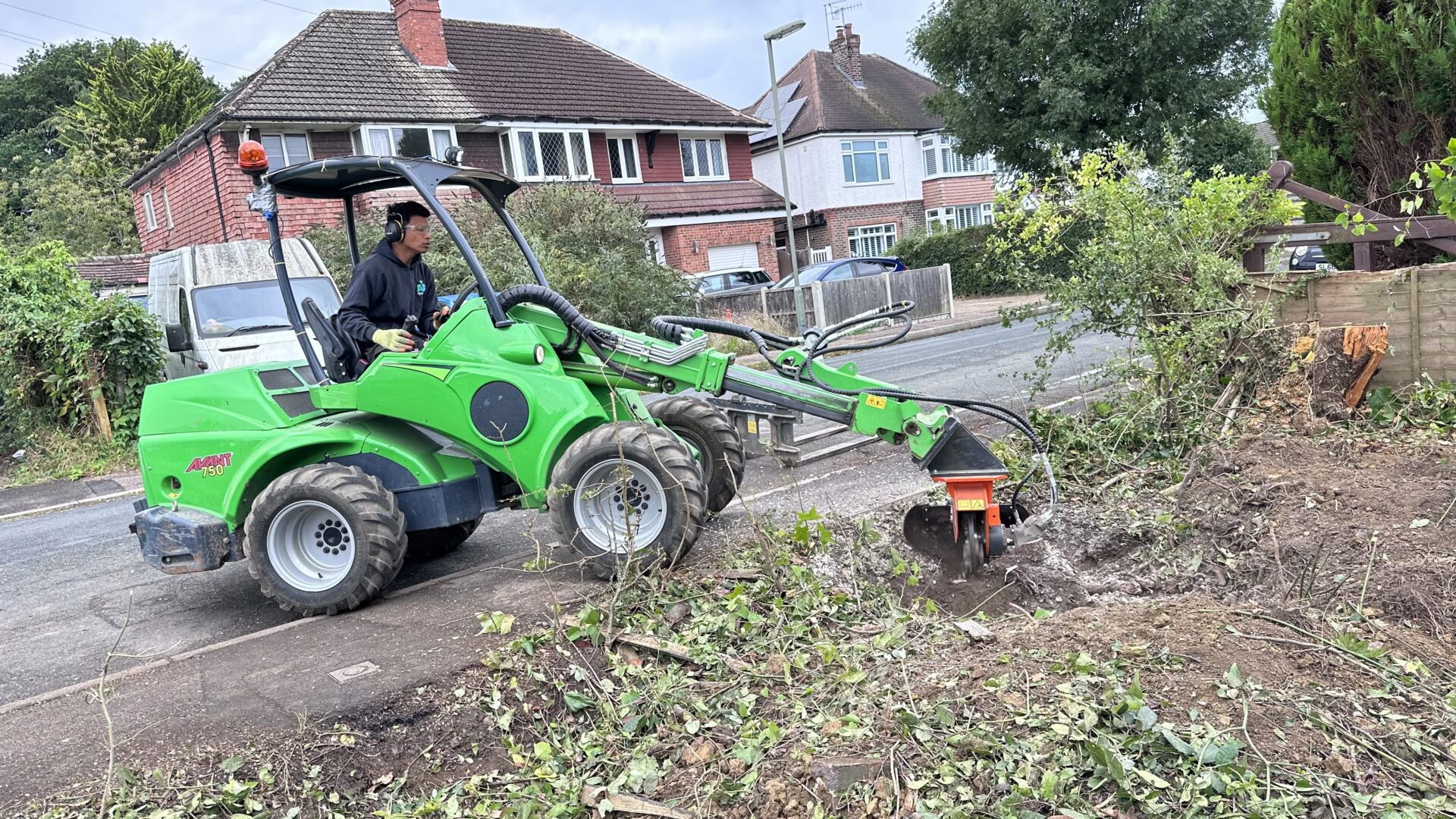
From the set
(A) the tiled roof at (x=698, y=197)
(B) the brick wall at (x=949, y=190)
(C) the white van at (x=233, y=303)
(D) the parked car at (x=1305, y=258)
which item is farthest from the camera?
(B) the brick wall at (x=949, y=190)

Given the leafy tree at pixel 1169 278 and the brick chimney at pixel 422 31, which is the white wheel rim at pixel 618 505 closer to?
the leafy tree at pixel 1169 278

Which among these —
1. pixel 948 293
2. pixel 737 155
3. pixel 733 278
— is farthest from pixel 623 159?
pixel 948 293

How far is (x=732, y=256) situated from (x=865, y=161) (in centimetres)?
1176

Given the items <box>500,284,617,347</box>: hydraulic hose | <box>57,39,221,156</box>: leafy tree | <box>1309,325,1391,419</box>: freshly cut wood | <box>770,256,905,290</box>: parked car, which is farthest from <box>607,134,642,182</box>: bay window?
<box>500,284,617,347</box>: hydraulic hose

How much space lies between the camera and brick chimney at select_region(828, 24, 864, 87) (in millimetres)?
43531

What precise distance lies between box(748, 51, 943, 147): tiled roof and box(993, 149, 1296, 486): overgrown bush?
31298 millimetres

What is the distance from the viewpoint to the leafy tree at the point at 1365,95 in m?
8.48

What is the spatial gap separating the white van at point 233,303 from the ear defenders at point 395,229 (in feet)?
22.5

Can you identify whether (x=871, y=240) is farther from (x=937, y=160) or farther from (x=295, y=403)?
(x=295, y=403)

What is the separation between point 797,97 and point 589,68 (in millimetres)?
14074

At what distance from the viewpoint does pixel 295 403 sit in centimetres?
636

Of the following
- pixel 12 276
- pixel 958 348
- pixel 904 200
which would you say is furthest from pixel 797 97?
pixel 12 276

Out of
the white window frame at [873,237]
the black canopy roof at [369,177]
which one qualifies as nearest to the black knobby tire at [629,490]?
the black canopy roof at [369,177]

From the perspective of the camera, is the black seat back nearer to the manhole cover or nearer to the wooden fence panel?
the manhole cover
